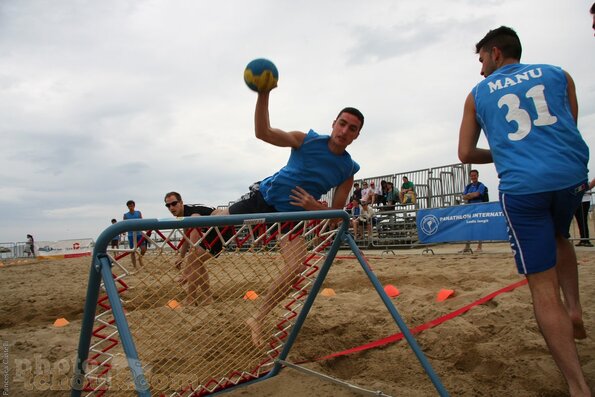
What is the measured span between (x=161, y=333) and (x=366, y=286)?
11.7ft

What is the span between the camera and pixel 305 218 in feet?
6.79

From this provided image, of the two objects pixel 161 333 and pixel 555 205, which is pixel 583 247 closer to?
pixel 555 205

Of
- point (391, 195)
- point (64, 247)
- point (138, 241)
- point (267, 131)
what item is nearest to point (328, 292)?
point (267, 131)

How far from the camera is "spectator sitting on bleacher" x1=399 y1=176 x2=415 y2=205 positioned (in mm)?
12539

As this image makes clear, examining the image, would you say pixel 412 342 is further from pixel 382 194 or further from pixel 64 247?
pixel 64 247

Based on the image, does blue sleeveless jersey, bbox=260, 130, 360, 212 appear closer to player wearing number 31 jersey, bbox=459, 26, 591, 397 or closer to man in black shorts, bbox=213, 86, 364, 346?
man in black shorts, bbox=213, 86, 364, 346

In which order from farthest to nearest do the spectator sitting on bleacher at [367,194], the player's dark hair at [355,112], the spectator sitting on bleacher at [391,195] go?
the spectator sitting on bleacher at [367,194] → the spectator sitting on bleacher at [391,195] → the player's dark hair at [355,112]

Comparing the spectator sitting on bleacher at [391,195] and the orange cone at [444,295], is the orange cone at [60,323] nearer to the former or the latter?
the orange cone at [444,295]

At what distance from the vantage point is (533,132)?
2.04 meters

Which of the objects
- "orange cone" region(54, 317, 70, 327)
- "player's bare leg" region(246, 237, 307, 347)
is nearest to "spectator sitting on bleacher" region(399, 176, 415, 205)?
"orange cone" region(54, 317, 70, 327)

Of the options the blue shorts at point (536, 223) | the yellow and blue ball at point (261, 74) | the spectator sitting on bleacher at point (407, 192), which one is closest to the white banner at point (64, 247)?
the spectator sitting on bleacher at point (407, 192)

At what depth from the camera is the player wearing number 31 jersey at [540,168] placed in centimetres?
191

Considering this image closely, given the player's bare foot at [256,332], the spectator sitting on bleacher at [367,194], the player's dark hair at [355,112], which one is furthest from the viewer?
the spectator sitting on bleacher at [367,194]

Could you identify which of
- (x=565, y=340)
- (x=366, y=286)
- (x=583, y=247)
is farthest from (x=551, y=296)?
(x=583, y=247)
